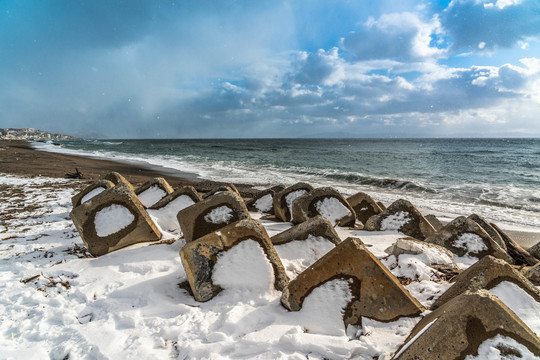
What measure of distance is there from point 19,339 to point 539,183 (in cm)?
2168

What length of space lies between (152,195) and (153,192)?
7cm

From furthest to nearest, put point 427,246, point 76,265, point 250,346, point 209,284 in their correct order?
point 427,246, point 76,265, point 209,284, point 250,346

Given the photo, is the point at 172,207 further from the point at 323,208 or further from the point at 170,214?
the point at 323,208

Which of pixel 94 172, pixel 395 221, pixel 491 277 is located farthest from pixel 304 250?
pixel 94 172

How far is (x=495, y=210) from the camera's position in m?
10.1

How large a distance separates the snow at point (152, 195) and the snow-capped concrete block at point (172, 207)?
2.49 feet

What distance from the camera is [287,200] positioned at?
6.27m

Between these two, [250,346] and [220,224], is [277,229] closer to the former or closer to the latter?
[220,224]

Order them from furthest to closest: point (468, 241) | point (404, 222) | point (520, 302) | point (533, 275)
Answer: point (404, 222) < point (468, 241) < point (533, 275) < point (520, 302)

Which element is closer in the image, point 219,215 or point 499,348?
point 499,348

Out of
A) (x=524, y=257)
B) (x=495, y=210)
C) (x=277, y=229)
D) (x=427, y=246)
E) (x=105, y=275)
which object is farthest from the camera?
(x=495, y=210)

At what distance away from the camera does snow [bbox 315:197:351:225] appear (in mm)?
5578

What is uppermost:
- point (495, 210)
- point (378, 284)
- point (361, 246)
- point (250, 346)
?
point (361, 246)

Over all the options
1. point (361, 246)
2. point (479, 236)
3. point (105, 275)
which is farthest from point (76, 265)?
point (479, 236)
